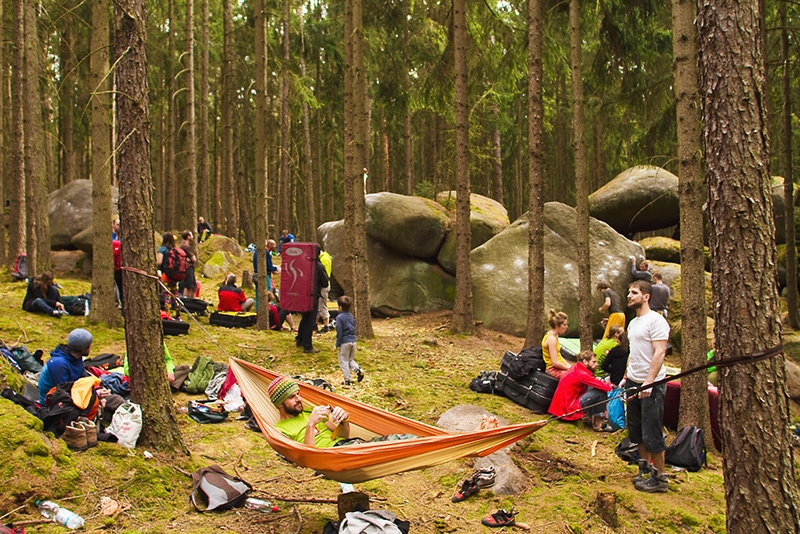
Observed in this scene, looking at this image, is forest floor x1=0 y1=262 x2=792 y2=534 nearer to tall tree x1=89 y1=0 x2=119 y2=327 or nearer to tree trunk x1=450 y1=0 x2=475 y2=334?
tall tree x1=89 y1=0 x2=119 y2=327

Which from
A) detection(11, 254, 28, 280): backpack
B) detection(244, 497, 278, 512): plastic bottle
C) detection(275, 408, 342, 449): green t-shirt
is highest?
detection(11, 254, 28, 280): backpack

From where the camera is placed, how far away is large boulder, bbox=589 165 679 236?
15555 millimetres

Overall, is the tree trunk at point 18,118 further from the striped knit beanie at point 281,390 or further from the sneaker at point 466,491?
the sneaker at point 466,491

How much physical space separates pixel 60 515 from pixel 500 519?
2.93 m

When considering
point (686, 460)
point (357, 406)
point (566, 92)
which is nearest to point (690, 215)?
point (686, 460)

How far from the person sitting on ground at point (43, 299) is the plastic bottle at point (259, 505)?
5.96 m

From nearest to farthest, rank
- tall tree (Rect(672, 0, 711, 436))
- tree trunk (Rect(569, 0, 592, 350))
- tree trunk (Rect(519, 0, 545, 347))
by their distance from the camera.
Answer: tall tree (Rect(672, 0, 711, 436)) → tree trunk (Rect(569, 0, 592, 350)) → tree trunk (Rect(519, 0, 545, 347))

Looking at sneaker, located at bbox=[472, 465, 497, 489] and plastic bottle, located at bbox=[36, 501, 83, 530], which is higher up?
plastic bottle, located at bbox=[36, 501, 83, 530]

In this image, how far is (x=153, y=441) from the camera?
5.12 m

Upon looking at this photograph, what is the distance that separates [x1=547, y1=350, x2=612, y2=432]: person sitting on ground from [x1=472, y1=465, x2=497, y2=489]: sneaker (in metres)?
1.77

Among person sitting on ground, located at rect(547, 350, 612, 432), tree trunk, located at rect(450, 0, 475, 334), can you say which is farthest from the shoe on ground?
tree trunk, located at rect(450, 0, 475, 334)

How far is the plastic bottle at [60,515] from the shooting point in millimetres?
3928

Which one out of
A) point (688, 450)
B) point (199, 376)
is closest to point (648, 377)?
point (688, 450)

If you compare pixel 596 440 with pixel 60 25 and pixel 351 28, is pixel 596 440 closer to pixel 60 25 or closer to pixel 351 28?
pixel 351 28
